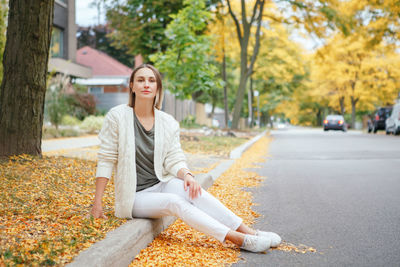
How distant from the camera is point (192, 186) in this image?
3.58m

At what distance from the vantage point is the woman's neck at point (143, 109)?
12.8 ft

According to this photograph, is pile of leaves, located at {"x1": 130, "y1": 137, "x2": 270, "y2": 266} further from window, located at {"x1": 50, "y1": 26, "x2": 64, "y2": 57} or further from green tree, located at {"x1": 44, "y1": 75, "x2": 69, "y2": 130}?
window, located at {"x1": 50, "y1": 26, "x2": 64, "y2": 57}

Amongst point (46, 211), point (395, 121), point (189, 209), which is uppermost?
point (395, 121)

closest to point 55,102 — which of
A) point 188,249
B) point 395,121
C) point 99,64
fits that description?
point 188,249

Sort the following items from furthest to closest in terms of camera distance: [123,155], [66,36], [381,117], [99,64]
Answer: [99,64] → [381,117] → [66,36] → [123,155]

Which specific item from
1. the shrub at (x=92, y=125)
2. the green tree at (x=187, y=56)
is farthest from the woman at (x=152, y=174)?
the shrub at (x=92, y=125)

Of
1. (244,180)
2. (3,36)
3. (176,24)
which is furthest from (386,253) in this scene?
(176,24)

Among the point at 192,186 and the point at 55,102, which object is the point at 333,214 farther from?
the point at 55,102

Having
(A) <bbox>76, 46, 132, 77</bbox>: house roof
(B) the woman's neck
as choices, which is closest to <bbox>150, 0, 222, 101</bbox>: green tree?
(B) the woman's neck

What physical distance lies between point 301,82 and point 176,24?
37.9 metres

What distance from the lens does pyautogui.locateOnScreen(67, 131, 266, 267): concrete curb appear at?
2642mm

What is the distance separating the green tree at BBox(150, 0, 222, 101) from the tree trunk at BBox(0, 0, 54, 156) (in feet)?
26.9

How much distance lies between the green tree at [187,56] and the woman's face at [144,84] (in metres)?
10.3

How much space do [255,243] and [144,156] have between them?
1197 millimetres
